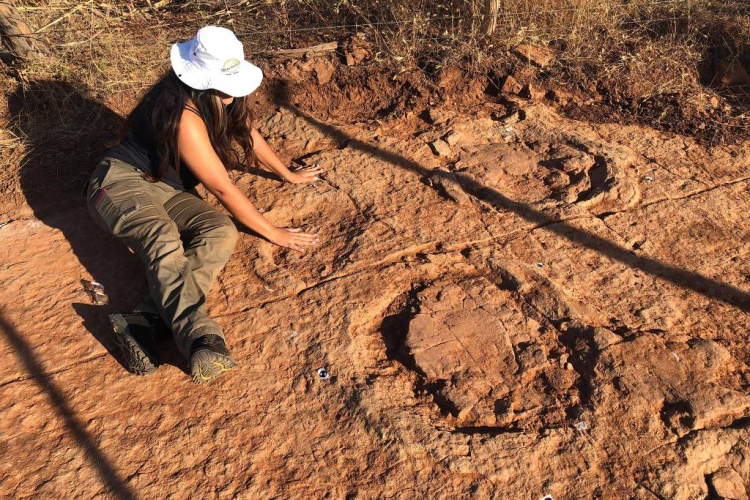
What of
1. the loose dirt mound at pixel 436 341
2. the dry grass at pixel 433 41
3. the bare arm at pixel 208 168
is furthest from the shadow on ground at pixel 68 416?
the dry grass at pixel 433 41

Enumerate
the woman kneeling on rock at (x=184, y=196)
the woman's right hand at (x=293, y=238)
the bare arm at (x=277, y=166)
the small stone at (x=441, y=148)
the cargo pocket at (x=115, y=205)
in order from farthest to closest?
the small stone at (x=441, y=148) → the bare arm at (x=277, y=166) → the woman's right hand at (x=293, y=238) → the cargo pocket at (x=115, y=205) → the woman kneeling on rock at (x=184, y=196)

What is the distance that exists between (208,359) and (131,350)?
340mm

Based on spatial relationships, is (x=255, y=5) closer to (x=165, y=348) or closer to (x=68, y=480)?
(x=165, y=348)

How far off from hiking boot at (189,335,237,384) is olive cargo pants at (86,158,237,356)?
0.13 ft

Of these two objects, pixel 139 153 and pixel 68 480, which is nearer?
pixel 68 480

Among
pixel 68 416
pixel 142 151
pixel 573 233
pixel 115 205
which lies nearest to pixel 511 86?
pixel 573 233

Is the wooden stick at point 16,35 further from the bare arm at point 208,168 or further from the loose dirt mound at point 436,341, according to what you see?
the bare arm at point 208,168

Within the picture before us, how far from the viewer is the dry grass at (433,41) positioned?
13.4 feet

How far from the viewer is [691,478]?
2086mm

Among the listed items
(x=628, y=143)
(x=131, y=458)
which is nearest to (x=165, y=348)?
(x=131, y=458)

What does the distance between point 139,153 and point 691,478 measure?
8.79 feet

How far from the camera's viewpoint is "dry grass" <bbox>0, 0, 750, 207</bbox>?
4.09 m

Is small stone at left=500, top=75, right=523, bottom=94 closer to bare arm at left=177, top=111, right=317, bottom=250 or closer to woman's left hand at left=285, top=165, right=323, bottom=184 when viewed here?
woman's left hand at left=285, top=165, right=323, bottom=184

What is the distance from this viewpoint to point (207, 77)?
2.62 metres
